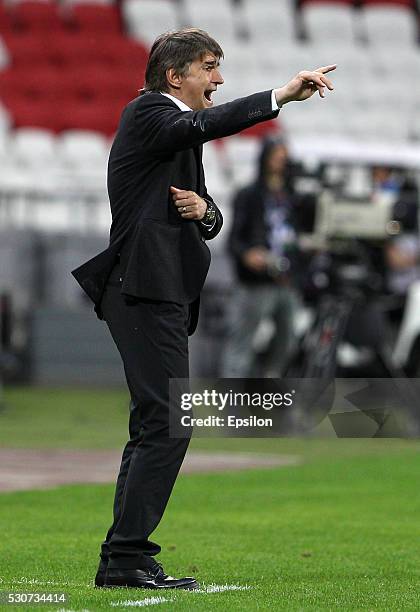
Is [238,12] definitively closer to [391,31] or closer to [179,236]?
[391,31]

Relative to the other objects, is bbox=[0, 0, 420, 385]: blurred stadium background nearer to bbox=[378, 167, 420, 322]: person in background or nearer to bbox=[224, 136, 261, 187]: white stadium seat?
bbox=[224, 136, 261, 187]: white stadium seat

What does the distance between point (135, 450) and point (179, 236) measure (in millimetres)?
767

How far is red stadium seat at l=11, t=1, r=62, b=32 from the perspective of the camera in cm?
2817

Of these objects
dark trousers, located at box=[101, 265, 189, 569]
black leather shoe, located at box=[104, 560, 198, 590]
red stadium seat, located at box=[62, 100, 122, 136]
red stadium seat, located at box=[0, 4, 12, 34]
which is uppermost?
red stadium seat, located at box=[0, 4, 12, 34]

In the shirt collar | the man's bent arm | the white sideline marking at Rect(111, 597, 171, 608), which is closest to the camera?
the white sideline marking at Rect(111, 597, 171, 608)

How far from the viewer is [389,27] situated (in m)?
29.4

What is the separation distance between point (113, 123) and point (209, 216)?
20.4 metres

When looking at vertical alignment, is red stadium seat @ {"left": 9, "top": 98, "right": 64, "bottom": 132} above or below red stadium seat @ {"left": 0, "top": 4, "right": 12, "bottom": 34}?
below

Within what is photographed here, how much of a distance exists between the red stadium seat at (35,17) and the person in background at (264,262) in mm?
15181

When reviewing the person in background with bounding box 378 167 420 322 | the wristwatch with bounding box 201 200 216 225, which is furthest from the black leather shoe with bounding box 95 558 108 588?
the person in background with bounding box 378 167 420 322

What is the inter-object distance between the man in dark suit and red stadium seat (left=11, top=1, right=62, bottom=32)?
75.3 ft

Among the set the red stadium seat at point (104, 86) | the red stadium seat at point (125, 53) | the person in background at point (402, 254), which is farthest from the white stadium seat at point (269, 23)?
the person in background at point (402, 254)

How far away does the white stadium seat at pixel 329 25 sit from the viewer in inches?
1150

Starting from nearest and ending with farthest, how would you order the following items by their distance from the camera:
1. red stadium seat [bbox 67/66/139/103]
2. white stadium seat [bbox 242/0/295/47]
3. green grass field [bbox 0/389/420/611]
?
green grass field [bbox 0/389/420/611]
red stadium seat [bbox 67/66/139/103]
white stadium seat [bbox 242/0/295/47]
